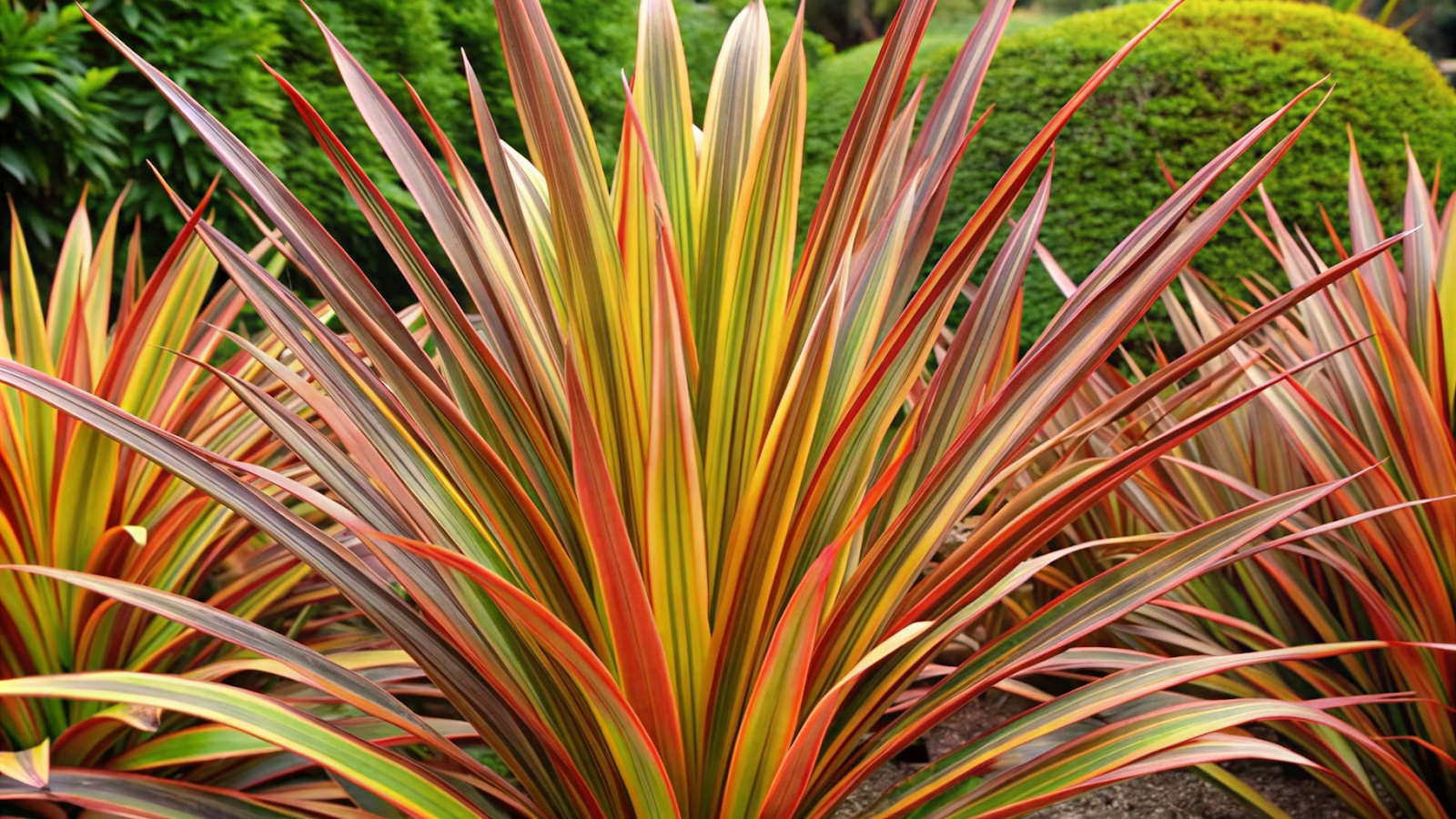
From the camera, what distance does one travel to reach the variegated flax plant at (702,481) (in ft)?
3.36

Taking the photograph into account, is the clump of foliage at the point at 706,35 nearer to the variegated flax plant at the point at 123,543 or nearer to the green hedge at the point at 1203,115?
the green hedge at the point at 1203,115

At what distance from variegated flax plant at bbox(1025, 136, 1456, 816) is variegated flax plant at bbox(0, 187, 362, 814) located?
141cm

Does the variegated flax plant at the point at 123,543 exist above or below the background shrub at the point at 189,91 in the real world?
below

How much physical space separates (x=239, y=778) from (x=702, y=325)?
968mm

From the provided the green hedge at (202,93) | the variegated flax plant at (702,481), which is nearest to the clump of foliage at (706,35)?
the green hedge at (202,93)

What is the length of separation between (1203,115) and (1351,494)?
385cm

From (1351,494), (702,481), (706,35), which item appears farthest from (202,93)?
(706,35)

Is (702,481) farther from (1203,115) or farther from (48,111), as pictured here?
(1203,115)

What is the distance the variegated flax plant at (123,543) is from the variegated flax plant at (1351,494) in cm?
141

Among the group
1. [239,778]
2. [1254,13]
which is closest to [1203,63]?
[1254,13]

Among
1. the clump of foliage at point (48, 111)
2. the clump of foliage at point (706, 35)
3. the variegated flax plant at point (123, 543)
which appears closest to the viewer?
the variegated flax plant at point (123, 543)

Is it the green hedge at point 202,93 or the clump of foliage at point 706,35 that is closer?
the green hedge at point 202,93

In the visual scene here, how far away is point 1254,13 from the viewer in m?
5.12

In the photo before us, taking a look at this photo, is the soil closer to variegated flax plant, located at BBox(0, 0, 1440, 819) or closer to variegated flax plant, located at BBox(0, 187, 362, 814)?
variegated flax plant, located at BBox(0, 0, 1440, 819)
